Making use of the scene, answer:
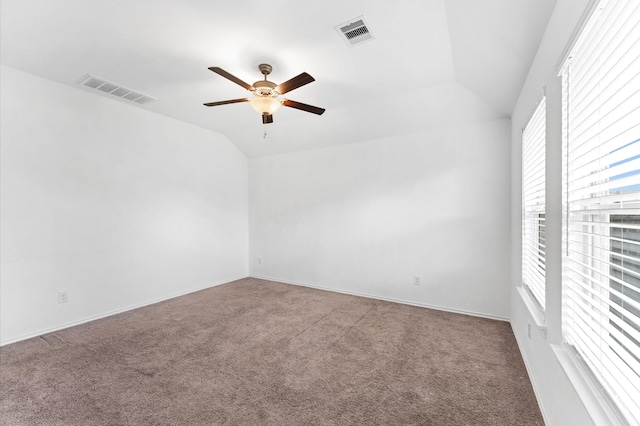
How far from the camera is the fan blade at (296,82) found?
2253 mm

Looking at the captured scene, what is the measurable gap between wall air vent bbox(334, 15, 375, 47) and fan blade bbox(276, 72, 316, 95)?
0.43 m

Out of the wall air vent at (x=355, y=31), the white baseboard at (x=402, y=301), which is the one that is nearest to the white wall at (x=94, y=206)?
the white baseboard at (x=402, y=301)

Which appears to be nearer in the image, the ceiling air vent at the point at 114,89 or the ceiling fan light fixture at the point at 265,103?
the ceiling fan light fixture at the point at 265,103

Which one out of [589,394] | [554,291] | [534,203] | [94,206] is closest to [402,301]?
[534,203]

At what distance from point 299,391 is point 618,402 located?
173 cm

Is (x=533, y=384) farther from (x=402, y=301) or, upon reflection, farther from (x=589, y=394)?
(x=402, y=301)

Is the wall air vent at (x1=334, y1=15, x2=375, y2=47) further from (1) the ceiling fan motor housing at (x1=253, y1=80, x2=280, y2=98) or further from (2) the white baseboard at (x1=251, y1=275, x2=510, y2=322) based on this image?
(2) the white baseboard at (x1=251, y1=275, x2=510, y2=322)

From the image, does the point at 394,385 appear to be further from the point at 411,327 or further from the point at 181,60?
the point at 181,60

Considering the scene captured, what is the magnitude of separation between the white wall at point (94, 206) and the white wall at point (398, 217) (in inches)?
50.5

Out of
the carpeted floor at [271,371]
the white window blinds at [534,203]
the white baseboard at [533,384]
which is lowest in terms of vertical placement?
the carpeted floor at [271,371]

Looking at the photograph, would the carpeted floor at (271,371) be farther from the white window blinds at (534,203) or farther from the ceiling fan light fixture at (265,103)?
the ceiling fan light fixture at (265,103)

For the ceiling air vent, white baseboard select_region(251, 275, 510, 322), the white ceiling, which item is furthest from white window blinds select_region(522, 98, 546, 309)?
the ceiling air vent

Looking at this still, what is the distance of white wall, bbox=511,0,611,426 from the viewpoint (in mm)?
1190

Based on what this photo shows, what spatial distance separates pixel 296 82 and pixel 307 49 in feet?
1.25
